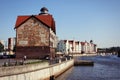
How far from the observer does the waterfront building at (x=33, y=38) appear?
232ft

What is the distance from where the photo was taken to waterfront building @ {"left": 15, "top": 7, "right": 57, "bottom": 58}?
70.8 metres

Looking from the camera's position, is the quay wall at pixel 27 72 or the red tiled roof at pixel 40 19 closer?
the quay wall at pixel 27 72

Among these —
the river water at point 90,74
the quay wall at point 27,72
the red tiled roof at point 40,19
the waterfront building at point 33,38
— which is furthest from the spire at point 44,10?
the quay wall at point 27,72

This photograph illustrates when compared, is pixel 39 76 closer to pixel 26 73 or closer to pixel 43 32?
pixel 26 73

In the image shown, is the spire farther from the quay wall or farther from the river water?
the quay wall

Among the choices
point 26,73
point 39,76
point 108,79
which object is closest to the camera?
point 26,73

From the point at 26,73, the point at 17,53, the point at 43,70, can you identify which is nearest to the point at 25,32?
the point at 17,53

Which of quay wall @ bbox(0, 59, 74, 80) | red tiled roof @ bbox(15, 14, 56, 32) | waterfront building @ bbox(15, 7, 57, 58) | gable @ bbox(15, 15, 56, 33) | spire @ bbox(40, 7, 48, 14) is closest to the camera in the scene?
quay wall @ bbox(0, 59, 74, 80)

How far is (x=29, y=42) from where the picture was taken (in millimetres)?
71812

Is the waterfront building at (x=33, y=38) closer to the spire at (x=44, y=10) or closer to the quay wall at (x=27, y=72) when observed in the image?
the spire at (x=44, y=10)

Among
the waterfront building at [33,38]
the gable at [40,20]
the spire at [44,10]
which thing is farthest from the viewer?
the spire at [44,10]

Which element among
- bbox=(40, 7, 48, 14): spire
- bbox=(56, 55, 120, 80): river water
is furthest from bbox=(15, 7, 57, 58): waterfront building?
bbox=(40, 7, 48, 14): spire

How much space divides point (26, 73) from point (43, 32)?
42.2 metres

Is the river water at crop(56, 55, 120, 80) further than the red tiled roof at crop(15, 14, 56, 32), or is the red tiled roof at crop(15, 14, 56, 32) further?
the red tiled roof at crop(15, 14, 56, 32)
